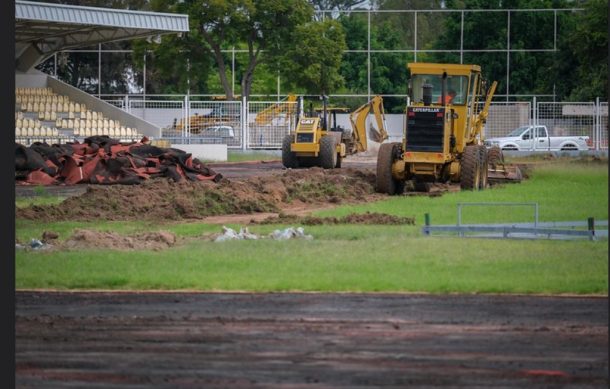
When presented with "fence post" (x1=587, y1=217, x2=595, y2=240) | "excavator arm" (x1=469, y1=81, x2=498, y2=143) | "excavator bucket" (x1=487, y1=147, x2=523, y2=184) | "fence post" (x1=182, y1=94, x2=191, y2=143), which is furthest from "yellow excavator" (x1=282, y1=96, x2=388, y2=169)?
"fence post" (x1=587, y1=217, x2=595, y2=240)

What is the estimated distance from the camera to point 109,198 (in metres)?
30.6

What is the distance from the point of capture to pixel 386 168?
35.4 m

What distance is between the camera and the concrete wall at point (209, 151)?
58062 millimetres

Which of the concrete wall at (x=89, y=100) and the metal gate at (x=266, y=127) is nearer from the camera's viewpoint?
the concrete wall at (x=89, y=100)

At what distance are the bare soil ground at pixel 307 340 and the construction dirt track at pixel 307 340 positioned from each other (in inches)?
0.6

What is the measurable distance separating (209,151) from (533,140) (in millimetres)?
16663

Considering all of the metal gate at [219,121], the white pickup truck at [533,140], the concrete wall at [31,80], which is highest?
the concrete wall at [31,80]

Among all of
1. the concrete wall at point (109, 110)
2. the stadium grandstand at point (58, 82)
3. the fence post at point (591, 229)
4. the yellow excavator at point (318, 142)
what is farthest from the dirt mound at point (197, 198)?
the concrete wall at point (109, 110)

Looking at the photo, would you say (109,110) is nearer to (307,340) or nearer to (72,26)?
(72,26)

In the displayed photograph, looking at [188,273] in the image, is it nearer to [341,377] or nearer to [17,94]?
[341,377]

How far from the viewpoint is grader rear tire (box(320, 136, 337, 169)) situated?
4866 cm

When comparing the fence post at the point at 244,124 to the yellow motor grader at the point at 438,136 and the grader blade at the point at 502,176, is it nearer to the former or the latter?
the grader blade at the point at 502,176

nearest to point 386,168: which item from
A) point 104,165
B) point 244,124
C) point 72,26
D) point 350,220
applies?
point 350,220

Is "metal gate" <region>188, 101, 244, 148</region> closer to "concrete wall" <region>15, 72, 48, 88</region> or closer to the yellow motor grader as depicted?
"concrete wall" <region>15, 72, 48, 88</region>
